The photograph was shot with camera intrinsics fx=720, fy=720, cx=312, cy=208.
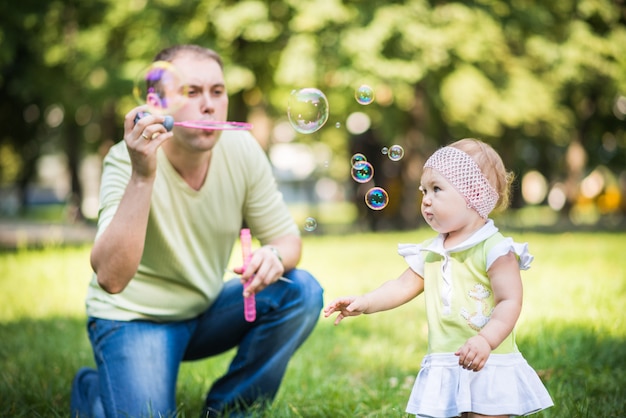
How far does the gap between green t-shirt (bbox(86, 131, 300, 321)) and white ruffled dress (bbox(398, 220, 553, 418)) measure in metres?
1.10

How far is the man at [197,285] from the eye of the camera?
271 cm

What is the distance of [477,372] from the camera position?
6.79ft

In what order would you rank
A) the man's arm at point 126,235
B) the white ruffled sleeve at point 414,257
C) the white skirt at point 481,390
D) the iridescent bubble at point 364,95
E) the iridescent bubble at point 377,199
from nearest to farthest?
the white skirt at point 481,390
the white ruffled sleeve at point 414,257
the man's arm at point 126,235
the iridescent bubble at point 377,199
the iridescent bubble at point 364,95

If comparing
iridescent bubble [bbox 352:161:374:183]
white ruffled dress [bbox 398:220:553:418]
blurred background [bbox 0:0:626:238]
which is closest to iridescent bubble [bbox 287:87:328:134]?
iridescent bubble [bbox 352:161:374:183]

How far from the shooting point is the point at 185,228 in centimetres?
290

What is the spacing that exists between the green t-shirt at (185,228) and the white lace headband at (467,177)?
1090mm

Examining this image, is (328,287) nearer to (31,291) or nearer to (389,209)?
(31,291)

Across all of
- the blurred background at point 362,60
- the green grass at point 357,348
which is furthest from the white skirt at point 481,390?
the blurred background at point 362,60

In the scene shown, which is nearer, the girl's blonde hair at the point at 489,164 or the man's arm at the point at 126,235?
the girl's blonde hair at the point at 489,164

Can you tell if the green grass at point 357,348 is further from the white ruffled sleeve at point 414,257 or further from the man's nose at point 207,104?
the man's nose at point 207,104

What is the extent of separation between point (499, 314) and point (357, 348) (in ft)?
7.00

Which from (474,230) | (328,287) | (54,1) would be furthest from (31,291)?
(54,1)

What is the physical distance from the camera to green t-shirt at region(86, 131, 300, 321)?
9.29ft

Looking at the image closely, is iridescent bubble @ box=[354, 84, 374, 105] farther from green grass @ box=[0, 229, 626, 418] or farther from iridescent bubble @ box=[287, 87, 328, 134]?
green grass @ box=[0, 229, 626, 418]
